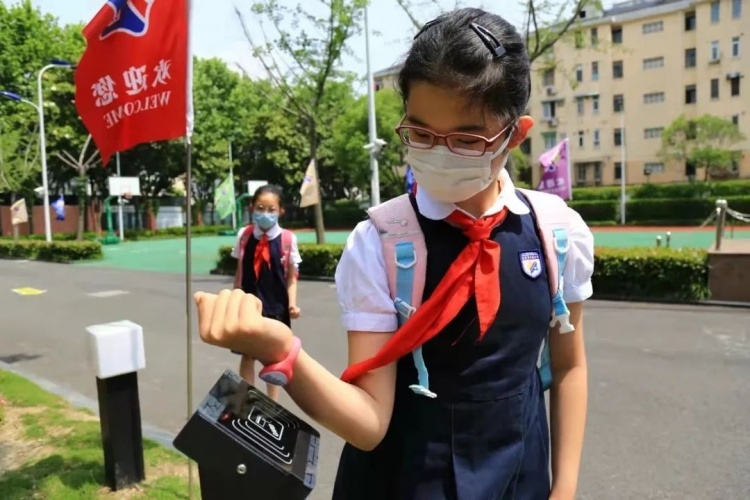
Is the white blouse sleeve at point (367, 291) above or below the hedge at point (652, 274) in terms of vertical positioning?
above

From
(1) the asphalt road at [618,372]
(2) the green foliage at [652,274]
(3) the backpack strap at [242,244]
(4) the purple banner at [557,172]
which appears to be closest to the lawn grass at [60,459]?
(1) the asphalt road at [618,372]

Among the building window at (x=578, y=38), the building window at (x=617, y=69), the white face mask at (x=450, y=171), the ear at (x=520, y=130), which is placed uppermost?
the building window at (x=617, y=69)

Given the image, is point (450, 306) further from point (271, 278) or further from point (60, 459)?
point (271, 278)

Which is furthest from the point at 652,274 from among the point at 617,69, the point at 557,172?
the point at 617,69

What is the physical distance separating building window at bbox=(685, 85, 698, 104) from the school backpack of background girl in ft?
149

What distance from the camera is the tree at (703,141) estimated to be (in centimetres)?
3341

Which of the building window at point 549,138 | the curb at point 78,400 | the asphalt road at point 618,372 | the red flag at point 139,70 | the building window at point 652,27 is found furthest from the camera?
the building window at point 549,138

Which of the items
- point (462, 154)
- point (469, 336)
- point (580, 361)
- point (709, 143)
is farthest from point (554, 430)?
point (709, 143)

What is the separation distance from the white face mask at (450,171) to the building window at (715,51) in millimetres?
45530

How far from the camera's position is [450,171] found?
1162 mm

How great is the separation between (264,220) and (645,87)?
142 ft

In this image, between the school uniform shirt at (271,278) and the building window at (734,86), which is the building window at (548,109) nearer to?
the building window at (734,86)

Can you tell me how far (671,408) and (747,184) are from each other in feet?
105

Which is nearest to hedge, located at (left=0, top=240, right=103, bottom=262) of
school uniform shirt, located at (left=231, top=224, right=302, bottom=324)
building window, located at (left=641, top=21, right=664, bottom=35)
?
school uniform shirt, located at (left=231, top=224, right=302, bottom=324)
